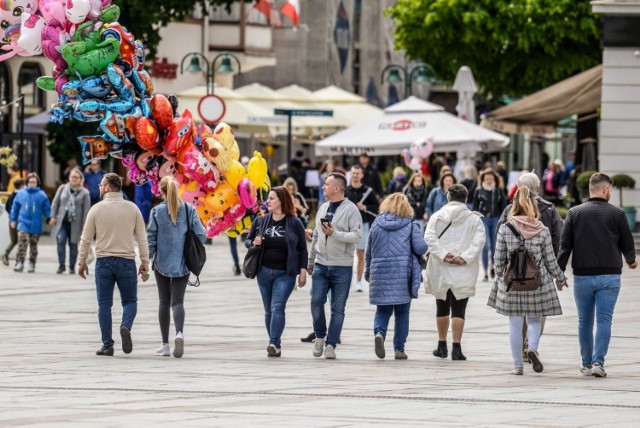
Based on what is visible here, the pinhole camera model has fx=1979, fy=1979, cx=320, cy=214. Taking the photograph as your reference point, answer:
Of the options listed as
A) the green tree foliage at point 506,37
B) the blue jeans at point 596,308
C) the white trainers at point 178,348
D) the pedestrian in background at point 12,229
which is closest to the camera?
the blue jeans at point 596,308

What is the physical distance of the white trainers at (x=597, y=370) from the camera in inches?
616

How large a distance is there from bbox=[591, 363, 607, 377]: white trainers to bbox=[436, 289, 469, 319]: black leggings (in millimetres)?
2112

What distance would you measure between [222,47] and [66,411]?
A: 4406cm

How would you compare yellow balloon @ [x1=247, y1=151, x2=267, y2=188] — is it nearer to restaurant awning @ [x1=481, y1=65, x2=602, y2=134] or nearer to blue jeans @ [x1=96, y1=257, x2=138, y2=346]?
blue jeans @ [x1=96, y1=257, x2=138, y2=346]

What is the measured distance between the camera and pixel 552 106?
1486 inches

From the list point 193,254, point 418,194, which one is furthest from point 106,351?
point 418,194

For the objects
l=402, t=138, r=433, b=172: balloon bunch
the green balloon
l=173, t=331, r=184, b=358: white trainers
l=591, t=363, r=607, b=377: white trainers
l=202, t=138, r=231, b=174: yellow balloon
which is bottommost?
l=173, t=331, r=184, b=358: white trainers

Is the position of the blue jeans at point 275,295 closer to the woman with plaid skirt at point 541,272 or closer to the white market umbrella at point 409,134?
the woman with plaid skirt at point 541,272

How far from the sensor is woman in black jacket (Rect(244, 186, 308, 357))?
17.5 m

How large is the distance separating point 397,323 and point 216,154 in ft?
34.6

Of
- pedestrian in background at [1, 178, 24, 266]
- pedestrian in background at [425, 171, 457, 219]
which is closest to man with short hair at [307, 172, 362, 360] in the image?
pedestrian in background at [425, 171, 457, 219]

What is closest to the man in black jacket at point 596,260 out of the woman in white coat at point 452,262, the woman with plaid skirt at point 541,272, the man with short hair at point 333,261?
the woman with plaid skirt at point 541,272

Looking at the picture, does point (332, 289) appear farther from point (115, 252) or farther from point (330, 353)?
point (115, 252)

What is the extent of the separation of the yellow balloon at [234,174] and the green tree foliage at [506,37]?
27.2 metres
